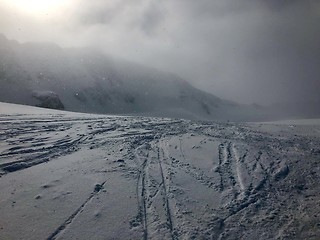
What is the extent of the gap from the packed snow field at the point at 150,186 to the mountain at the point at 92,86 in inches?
709

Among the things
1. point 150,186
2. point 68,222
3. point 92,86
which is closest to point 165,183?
point 150,186

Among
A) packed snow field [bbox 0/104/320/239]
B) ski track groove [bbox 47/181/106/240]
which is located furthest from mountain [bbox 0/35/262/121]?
ski track groove [bbox 47/181/106/240]

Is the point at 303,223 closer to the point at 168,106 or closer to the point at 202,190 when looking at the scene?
the point at 202,190

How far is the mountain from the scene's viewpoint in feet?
89.1

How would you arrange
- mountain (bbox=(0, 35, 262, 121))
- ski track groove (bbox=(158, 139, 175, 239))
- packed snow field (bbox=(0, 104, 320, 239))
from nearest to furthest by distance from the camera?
packed snow field (bbox=(0, 104, 320, 239))
ski track groove (bbox=(158, 139, 175, 239))
mountain (bbox=(0, 35, 262, 121))

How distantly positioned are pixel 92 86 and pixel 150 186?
2961 centimetres

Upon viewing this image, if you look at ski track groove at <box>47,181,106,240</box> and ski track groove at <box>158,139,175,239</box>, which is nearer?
ski track groove at <box>47,181,106,240</box>

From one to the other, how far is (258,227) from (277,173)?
9.71 feet

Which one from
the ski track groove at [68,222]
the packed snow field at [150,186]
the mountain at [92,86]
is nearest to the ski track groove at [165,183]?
the packed snow field at [150,186]

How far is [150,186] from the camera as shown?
624 cm

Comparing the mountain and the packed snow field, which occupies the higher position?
the mountain

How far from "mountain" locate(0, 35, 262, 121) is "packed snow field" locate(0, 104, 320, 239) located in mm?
17997

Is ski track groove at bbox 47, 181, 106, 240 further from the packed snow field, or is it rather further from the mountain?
the mountain

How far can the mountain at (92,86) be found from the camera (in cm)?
2717
